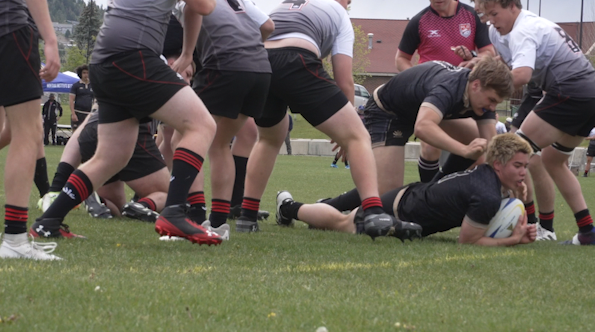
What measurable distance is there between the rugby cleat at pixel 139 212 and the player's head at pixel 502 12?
10.4ft

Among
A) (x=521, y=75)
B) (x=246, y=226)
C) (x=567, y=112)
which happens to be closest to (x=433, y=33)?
(x=521, y=75)

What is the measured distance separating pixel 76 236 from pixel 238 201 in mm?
2366

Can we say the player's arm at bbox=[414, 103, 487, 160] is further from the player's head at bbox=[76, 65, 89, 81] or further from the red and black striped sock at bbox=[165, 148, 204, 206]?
the player's head at bbox=[76, 65, 89, 81]

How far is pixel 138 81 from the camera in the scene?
4.18 metres

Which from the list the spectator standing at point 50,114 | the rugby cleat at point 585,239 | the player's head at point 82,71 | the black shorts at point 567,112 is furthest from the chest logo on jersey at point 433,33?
the spectator standing at point 50,114

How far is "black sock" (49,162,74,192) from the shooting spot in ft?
21.4

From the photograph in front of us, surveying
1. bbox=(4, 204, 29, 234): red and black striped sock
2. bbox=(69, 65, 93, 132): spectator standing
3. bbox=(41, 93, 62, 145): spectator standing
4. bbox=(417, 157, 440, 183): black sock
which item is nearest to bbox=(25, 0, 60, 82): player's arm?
bbox=(4, 204, 29, 234): red and black striped sock

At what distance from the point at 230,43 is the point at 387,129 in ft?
6.14

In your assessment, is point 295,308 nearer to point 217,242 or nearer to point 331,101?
point 217,242

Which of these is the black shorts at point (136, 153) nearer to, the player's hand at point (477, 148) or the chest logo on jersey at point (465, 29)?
the player's hand at point (477, 148)

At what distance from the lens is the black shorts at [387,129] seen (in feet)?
20.6

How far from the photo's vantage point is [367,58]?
66625mm

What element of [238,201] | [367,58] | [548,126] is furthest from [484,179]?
[367,58]

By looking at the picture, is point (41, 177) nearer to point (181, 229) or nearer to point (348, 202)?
point (348, 202)
